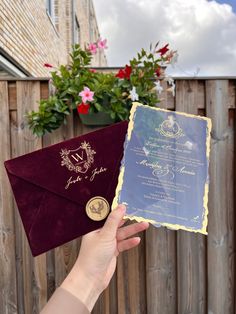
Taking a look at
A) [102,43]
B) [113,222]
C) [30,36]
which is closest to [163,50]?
[102,43]

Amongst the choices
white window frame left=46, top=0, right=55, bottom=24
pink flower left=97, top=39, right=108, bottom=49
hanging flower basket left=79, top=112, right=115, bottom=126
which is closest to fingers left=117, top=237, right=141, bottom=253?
hanging flower basket left=79, top=112, right=115, bottom=126

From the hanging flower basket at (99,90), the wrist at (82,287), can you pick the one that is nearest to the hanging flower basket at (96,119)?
the hanging flower basket at (99,90)

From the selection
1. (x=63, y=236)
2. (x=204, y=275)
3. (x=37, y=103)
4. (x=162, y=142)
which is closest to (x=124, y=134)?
(x=162, y=142)

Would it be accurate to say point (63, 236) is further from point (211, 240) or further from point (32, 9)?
point (32, 9)

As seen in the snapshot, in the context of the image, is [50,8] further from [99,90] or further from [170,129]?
[170,129]

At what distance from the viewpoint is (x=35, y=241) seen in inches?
51.3

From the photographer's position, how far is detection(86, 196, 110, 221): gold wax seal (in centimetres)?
123

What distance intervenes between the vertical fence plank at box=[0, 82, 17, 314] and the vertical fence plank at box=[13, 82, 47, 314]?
0.05m

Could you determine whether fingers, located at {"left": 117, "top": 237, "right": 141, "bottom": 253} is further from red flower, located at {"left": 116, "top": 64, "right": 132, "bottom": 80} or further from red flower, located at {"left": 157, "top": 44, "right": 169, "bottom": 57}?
red flower, located at {"left": 157, "top": 44, "right": 169, "bottom": 57}

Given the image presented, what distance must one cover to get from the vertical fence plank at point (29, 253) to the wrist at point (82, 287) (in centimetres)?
98

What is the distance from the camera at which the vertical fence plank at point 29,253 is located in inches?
76.3

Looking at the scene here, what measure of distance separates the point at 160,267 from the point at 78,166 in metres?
1.07

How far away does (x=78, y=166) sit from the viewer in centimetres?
126

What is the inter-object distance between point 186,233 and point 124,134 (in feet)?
3.22
